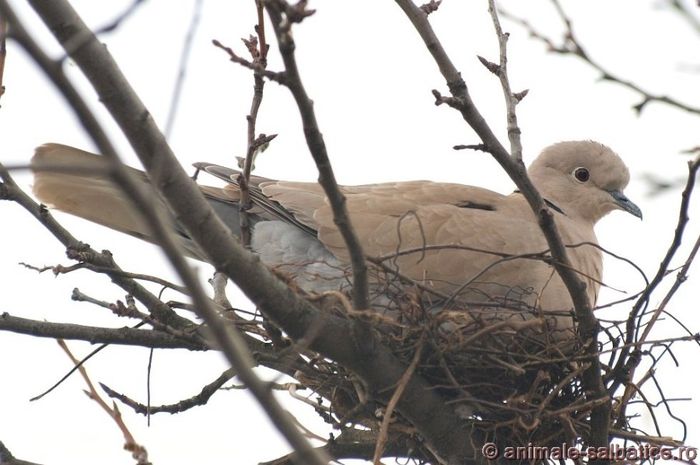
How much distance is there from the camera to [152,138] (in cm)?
261

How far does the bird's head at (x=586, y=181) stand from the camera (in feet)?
17.3

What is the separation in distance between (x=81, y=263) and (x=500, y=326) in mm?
1494

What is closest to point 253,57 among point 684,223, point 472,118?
point 472,118

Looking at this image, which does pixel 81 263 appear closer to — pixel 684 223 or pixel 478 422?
pixel 478 422

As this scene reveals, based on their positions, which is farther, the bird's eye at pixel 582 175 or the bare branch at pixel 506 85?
the bird's eye at pixel 582 175

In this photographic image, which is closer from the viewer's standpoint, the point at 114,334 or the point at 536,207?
the point at 536,207

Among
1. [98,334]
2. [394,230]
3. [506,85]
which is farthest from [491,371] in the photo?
[98,334]

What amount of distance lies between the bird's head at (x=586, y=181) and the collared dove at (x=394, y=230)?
483 millimetres

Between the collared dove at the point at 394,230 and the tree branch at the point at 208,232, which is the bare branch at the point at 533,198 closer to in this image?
the collared dove at the point at 394,230

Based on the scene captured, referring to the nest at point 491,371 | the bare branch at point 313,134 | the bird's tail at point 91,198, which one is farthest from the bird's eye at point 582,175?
the bare branch at point 313,134

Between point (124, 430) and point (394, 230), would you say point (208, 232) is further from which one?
point (394, 230)

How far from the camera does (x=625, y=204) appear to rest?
17.2 feet

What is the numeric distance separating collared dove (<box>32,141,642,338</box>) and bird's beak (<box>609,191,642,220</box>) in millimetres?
479

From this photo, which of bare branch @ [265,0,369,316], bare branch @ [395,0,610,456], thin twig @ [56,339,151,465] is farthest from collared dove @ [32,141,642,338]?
thin twig @ [56,339,151,465]
